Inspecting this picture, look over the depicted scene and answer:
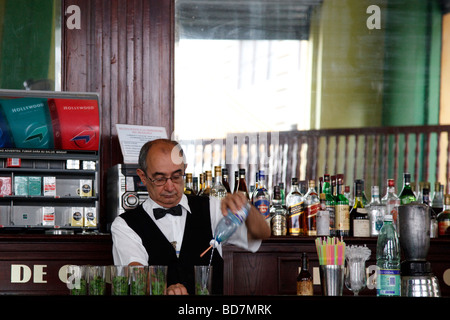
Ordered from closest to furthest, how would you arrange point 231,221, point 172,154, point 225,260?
point 231,221, point 172,154, point 225,260

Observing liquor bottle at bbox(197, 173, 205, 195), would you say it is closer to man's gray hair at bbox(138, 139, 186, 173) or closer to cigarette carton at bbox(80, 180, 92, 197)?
cigarette carton at bbox(80, 180, 92, 197)

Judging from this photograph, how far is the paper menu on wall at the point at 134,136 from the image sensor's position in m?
3.59

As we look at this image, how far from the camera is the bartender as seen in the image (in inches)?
96.9

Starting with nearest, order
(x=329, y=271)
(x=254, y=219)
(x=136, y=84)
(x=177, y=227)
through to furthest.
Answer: (x=329, y=271) → (x=254, y=219) → (x=177, y=227) → (x=136, y=84)

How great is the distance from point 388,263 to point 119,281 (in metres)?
1.03

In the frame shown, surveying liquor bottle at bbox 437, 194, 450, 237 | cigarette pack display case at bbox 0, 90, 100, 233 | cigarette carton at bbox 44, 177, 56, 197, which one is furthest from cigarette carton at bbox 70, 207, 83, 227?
liquor bottle at bbox 437, 194, 450, 237

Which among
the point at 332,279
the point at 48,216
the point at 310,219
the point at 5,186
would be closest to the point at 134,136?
the point at 48,216

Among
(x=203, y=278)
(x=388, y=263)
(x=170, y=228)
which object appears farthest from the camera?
(x=170, y=228)

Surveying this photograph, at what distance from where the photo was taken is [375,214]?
3.46 m

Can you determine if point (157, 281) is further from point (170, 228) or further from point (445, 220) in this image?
point (445, 220)
